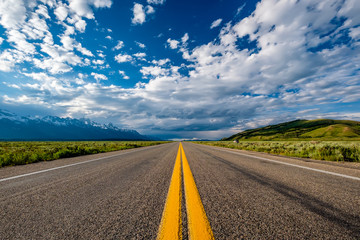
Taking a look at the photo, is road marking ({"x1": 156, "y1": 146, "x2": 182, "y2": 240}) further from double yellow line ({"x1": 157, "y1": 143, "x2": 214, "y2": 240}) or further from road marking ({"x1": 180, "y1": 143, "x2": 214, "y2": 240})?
road marking ({"x1": 180, "y1": 143, "x2": 214, "y2": 240})

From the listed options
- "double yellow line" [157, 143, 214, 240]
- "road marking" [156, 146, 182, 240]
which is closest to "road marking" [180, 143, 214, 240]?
"double yellow line" [157, 143, 214, 240]

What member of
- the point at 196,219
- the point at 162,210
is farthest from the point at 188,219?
the point at 162,210

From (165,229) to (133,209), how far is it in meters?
0.67

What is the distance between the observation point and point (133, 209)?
1884 millimetres

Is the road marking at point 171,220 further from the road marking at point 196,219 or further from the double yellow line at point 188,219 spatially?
the road marking at point 196,219

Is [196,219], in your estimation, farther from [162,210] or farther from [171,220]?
[162,210]

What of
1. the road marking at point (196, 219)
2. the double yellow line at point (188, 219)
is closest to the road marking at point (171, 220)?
the double yellow line at point (188, 219)

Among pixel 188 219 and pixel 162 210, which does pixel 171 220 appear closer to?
pixel 188 219

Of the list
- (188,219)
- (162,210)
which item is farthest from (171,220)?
(162,210)

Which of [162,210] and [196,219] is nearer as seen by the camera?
[196,219]

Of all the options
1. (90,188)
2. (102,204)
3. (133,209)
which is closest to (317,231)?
(133,209)

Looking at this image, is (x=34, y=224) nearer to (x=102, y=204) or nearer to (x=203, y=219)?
(x=102, y=204)

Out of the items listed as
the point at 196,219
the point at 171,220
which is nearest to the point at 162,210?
the point at 171,220

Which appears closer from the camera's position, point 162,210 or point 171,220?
point 171,220
